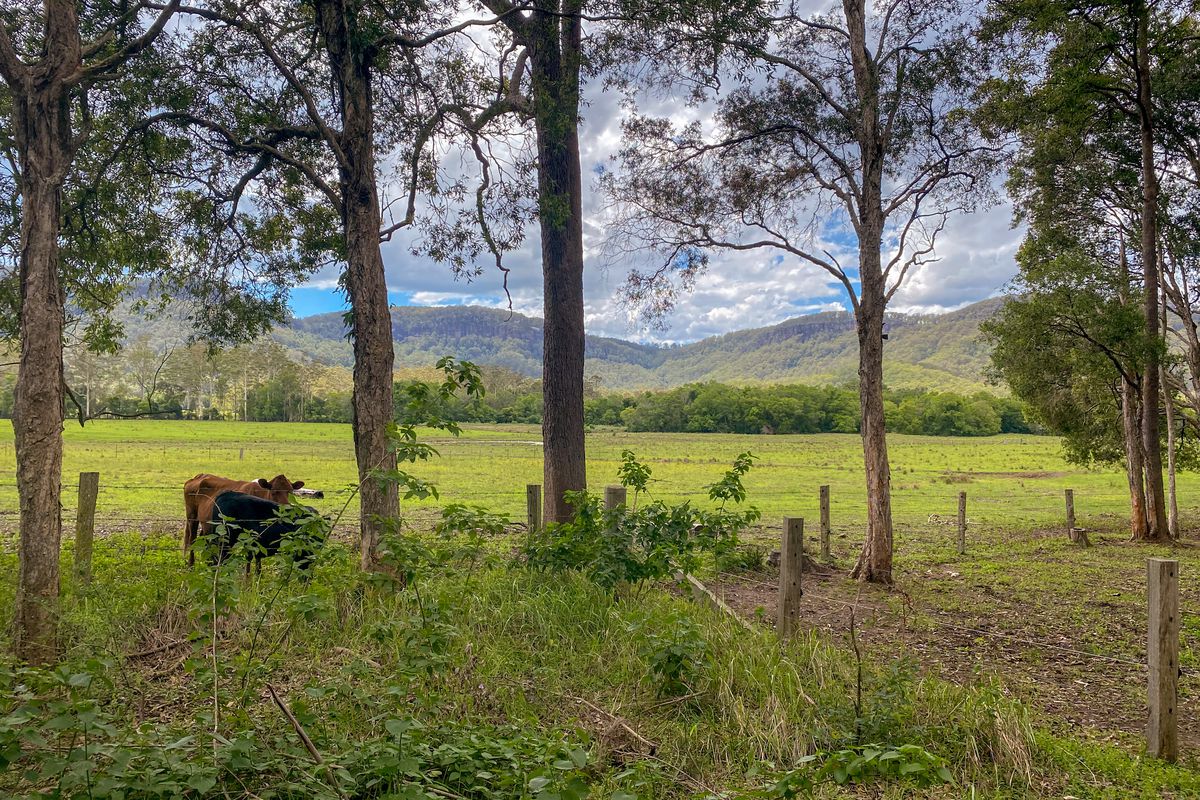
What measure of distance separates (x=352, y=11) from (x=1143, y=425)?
1850 cm

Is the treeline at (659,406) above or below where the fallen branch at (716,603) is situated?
above

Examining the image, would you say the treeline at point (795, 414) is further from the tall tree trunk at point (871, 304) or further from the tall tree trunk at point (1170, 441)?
the tall tree trunk at point (871, 304)

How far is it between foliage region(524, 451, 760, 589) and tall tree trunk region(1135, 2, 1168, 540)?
13.4 m

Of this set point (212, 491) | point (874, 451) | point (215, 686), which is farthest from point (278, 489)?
point (874, 451)

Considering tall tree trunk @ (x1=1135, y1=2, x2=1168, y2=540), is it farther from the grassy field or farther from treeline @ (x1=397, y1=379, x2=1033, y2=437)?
treeline @ (x1=397, y1=379, x2=1033, y2=437)

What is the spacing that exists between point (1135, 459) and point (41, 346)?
2106 centimetres

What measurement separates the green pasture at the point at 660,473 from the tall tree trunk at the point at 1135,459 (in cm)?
317

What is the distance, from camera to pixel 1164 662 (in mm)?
4711

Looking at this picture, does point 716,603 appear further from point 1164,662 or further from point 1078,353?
point 1078,353

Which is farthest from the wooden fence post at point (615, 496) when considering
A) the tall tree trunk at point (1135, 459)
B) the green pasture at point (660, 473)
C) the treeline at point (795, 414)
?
the treeline at point (795, 414)

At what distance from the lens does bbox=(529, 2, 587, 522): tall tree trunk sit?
9.74 metres

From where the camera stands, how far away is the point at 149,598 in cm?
662

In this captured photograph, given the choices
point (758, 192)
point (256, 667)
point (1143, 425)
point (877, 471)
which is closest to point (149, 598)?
point (256, 667)

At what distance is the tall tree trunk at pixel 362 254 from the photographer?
24.4ft
